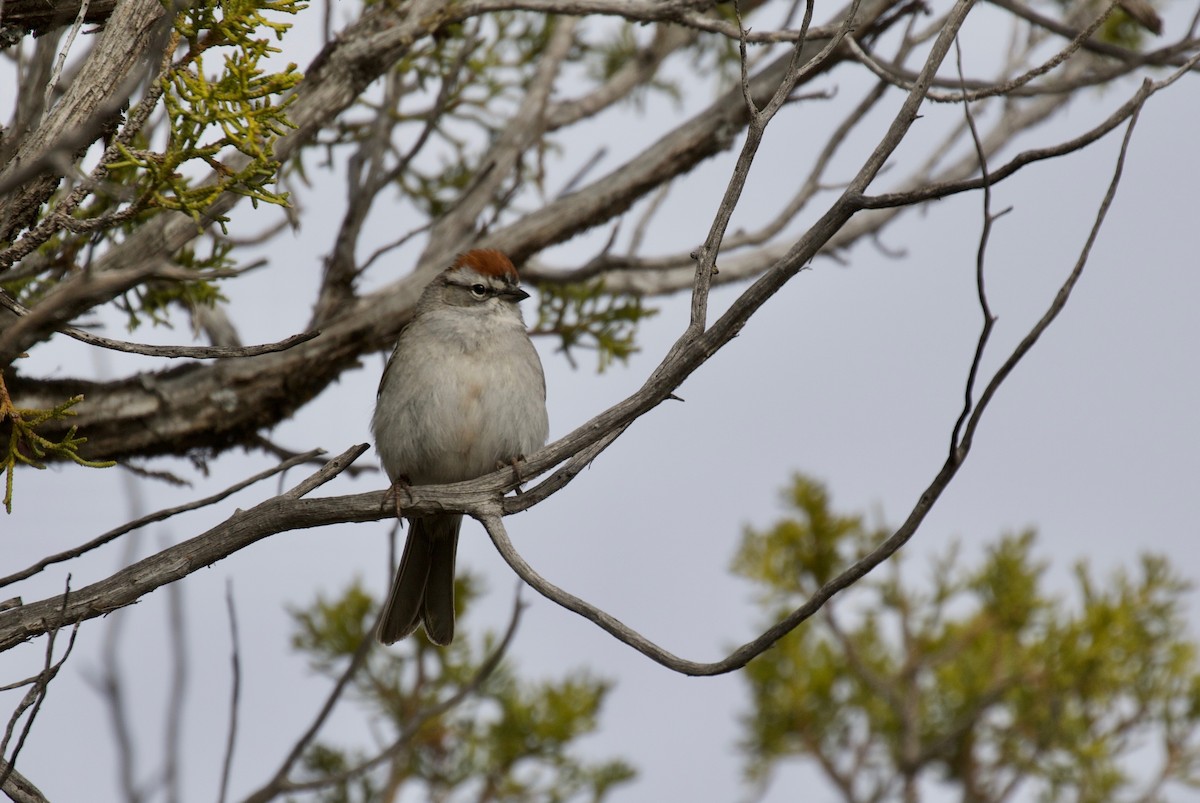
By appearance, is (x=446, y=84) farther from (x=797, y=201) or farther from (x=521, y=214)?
(x=797, y=201)

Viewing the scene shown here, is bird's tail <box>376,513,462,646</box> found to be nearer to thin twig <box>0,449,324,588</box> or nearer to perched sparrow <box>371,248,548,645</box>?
perched sparrow <box>371,248,548,645</box>

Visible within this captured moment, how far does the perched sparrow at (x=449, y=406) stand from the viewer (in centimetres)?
485

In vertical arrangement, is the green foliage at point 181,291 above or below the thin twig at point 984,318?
above

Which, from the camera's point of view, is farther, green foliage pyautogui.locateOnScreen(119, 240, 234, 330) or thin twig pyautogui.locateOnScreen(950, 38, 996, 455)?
green foliage pyautogui.locateOnScreen(119, 240, 234, 330)

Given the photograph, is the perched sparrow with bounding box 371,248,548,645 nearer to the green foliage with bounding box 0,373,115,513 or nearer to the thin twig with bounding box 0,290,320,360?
the green foliage with bounding box 0,373,115,513

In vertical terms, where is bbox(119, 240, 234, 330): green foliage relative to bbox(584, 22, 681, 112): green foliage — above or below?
below

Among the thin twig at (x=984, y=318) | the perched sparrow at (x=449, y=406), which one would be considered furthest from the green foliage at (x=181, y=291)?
the thin twig at (x=984, y=318)

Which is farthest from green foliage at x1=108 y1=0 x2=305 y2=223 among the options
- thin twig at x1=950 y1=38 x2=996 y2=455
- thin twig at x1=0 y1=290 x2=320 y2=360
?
thin twig at x1=950 y1=38 x2=996 y2=455

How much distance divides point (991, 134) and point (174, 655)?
17.3 feet

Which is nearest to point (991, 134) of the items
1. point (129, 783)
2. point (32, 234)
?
point (32, 234)

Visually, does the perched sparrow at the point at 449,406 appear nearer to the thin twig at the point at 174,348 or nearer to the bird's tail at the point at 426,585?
the bird's tail at the point at 426,585

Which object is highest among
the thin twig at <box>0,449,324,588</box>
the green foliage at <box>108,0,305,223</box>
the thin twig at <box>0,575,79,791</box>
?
the green foliage at <box>108,0,305,223</box>

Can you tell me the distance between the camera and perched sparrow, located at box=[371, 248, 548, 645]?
485 cm

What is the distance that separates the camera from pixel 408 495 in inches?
125
